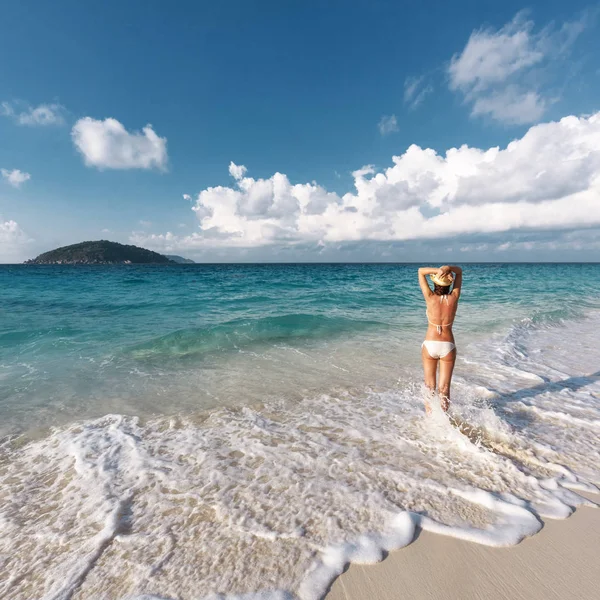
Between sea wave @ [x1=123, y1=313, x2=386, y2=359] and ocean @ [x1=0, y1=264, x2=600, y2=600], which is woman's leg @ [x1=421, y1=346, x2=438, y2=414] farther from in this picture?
sea wave @ [x1=123, y1=313, x2=386, y2=359]

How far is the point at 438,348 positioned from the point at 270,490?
344 cm

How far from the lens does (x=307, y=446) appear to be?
15.2ft

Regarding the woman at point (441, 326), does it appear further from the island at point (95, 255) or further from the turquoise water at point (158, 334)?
the island at point (95, 255)

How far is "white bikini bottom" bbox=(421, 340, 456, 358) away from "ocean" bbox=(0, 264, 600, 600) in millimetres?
994

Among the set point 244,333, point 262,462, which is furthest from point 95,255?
point 262,462

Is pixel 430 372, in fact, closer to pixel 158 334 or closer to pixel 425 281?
pixel 425 281

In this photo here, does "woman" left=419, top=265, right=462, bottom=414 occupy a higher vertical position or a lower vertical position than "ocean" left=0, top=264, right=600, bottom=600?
higher

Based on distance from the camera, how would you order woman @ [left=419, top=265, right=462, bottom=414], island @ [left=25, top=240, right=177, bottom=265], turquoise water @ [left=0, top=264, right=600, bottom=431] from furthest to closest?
island @ [left=25, top=240, right=177, bottom=265] → turquoise water @ [left=0, top=264, right=600, bottom=431] → woman @ [left=419, top=265, right=462, bottom=414]

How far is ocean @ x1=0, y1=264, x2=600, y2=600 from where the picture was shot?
280 centimetres

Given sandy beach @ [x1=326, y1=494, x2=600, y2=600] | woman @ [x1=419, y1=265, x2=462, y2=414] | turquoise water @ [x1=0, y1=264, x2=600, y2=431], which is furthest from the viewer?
turquoise water @ [x1=0, y1=264, x2=600, y2=431]

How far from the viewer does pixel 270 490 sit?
3.68 meters

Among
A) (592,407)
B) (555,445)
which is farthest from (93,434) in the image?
(592,407)

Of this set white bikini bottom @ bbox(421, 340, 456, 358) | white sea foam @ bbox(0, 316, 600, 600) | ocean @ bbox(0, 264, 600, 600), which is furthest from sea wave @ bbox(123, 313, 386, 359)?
white bikini bottom @ bbox(421, 340, 456, 358)

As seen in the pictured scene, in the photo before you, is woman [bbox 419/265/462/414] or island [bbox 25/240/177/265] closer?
woman [bbox 419/265/462/414]
